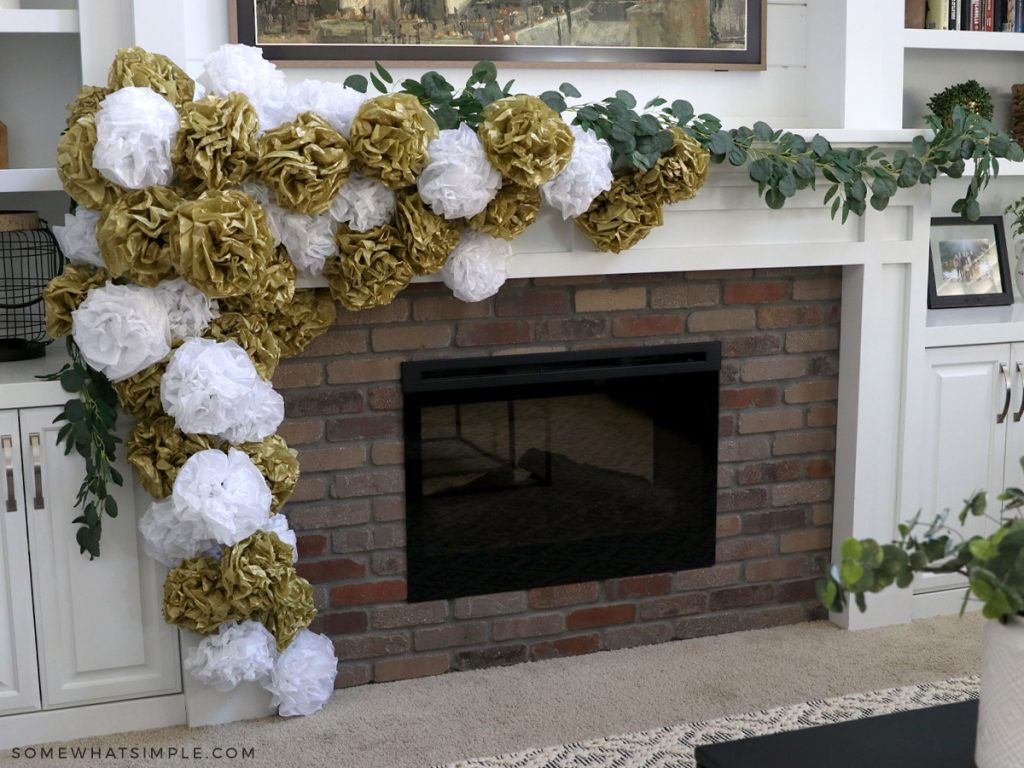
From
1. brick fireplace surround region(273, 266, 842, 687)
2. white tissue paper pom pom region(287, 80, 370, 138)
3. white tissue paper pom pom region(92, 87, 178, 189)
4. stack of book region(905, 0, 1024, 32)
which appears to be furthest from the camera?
stack of book region(905, 0, 1024, 32)

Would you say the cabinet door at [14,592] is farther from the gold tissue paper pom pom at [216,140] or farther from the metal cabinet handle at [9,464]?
the gold tissue paper pom pom at [216,140]

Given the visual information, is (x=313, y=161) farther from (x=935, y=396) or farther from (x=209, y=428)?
(x=935, y=396)

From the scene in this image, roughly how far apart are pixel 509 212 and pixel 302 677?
1162 millimetres

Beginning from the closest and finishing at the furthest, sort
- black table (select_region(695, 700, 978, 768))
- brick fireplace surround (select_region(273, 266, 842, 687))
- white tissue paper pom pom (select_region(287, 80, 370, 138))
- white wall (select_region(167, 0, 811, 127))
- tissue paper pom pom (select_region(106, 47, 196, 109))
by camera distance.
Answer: black table (select_region(695, 700, 978, 768)) < tissue paper pom pom (select_region(106, 47, 196, 109)) < white tissue paper pom pom (select_region(287, 80, 370, 138)) < brick fireplace surround (select_region(273, 266, 842, 687)) < white wall (select_region(167, 0, 811, 127))

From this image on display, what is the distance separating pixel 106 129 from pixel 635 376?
1.43 metres

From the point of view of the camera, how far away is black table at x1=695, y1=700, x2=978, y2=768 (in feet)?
5.59

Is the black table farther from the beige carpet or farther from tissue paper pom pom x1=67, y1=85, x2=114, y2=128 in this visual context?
tissue paper pom pom x1=67, y1=85, x2=114, y2=128

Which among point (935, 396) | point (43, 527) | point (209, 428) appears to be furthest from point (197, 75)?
point (935, 396)

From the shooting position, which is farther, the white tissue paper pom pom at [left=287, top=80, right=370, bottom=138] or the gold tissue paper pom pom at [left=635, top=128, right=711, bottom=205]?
the gold tissue paper pom pom at [left=635, top=128, right=711, bottom=205]

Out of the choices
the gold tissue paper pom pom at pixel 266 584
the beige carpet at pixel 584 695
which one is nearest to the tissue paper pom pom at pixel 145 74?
the gold tissue paper pom pom at pixel 266 584

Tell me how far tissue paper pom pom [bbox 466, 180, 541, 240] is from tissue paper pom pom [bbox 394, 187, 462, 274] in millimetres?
78

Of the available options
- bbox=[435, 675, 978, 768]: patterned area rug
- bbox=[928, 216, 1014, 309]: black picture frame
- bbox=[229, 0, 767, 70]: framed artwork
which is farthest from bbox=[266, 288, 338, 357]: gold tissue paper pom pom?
bbox=[928, 216, 1014, 309]: black picture frame

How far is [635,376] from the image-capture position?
303 cm

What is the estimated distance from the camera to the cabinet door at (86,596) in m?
2.56
